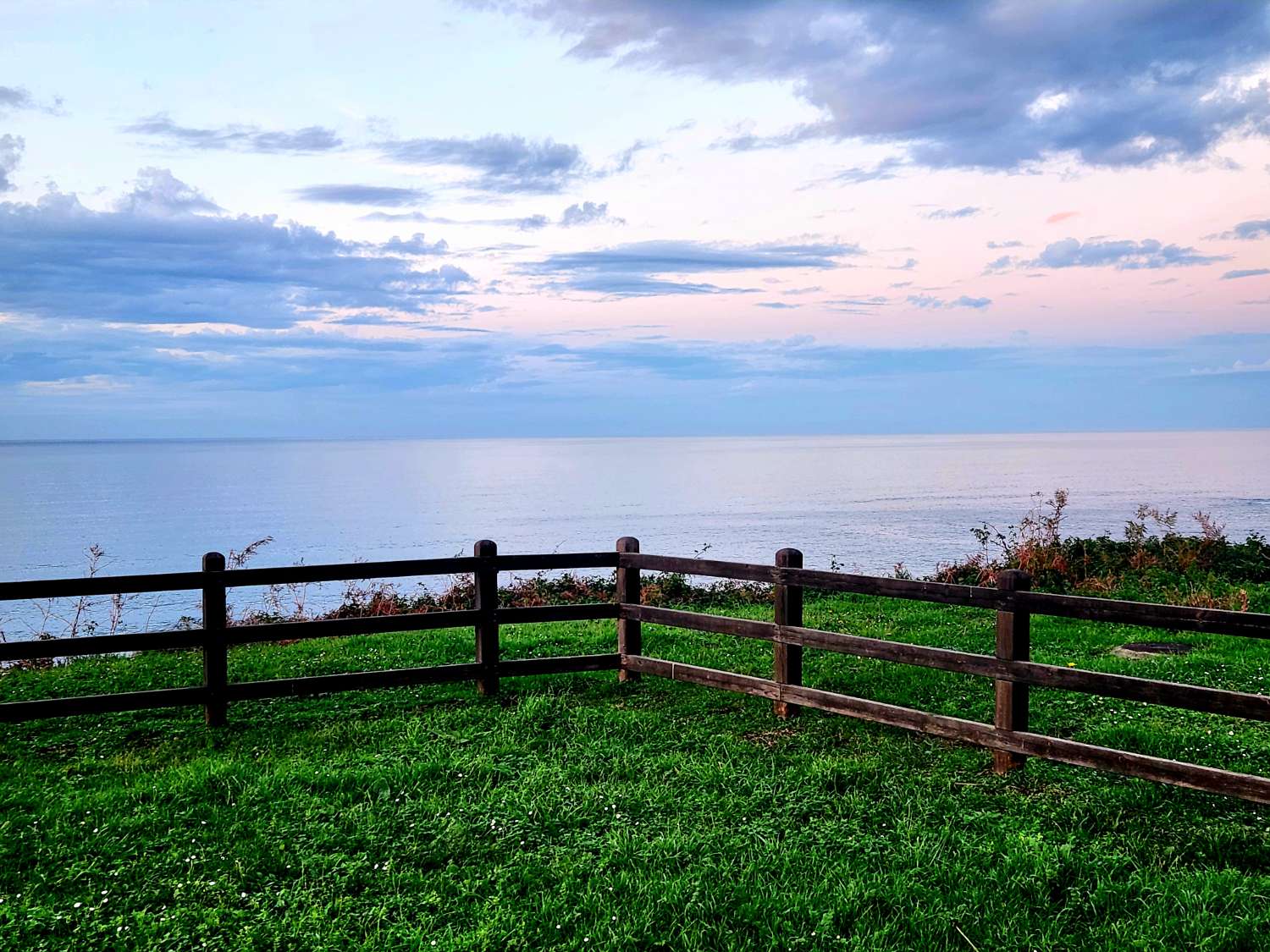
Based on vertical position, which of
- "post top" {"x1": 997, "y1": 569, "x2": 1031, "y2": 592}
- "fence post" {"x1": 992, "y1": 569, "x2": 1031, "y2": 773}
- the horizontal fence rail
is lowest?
"fence post" {"x1": 992, "y1": 569, "x2": 1031, "y2": 773}

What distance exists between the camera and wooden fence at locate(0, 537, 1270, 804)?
738cm

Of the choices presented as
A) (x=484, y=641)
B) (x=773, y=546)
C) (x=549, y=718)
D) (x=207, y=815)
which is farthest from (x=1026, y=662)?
(x=773, y=546)

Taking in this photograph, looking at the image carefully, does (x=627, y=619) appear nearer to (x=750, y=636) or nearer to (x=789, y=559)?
(x=750, y=636)

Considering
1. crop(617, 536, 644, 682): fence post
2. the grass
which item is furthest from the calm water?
the grass

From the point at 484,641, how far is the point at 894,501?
2556 inches

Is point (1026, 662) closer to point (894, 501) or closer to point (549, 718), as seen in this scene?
point (549, 718)

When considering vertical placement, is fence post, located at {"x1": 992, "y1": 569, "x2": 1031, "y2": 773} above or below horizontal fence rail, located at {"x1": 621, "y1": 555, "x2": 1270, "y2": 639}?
below

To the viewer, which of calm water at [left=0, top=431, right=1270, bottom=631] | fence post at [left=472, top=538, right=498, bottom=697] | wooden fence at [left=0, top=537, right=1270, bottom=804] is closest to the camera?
wooden fence at [left=0, top=537, right=1270, bottom=804]

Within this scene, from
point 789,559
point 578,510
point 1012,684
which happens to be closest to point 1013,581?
point 1012,684

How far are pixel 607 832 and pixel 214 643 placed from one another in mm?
5189

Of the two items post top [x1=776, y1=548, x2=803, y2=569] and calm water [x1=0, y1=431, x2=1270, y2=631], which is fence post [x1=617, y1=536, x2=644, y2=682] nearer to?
post top [x1=776, y1=548, x2=803, y2=569]

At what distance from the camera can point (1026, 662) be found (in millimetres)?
8039

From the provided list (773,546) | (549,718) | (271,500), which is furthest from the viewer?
(271,500)

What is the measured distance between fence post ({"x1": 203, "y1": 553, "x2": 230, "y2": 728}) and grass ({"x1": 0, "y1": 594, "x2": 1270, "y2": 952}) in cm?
33
